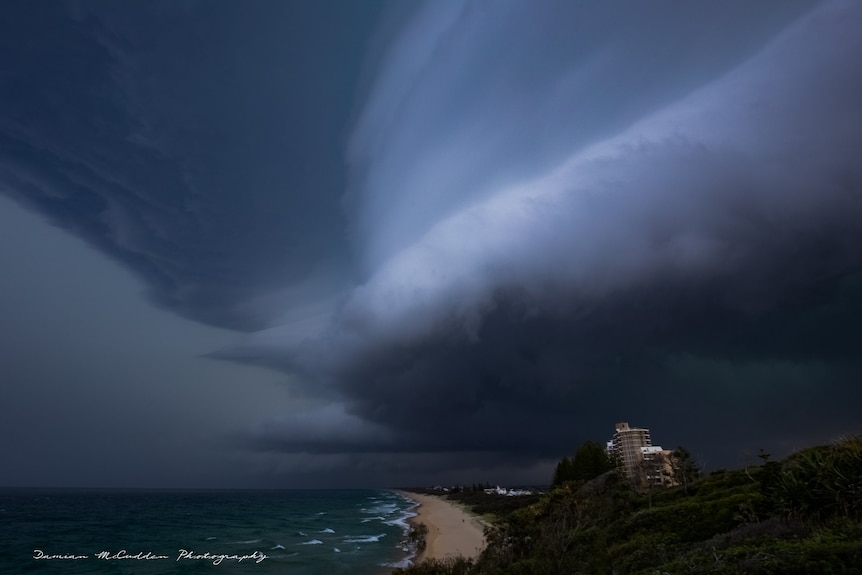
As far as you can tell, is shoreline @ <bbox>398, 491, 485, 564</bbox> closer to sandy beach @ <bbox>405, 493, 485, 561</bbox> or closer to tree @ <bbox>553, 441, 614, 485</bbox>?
sandy beach @ <bbox>405, 493, 485, 561</bbox>

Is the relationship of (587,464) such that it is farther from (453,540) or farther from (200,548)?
(200,548)

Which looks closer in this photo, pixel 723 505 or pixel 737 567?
pixel 737 567

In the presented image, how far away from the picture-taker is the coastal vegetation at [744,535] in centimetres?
1002

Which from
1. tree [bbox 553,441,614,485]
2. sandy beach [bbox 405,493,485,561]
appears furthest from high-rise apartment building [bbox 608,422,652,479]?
sandy beach [bbox 405,493,485,561]

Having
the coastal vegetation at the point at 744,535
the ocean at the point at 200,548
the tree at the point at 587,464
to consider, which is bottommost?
the ocean at the point at 200,548

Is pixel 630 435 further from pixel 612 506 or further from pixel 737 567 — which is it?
pixel 737 567

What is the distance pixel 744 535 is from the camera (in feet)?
46.8

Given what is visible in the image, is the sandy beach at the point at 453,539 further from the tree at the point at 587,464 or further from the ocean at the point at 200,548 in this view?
the tree at the point at 587,464

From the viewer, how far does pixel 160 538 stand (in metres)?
73.0

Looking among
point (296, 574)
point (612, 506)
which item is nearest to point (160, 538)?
point (296, 574)

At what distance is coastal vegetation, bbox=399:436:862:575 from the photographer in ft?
32.9

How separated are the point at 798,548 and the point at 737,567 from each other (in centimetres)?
141

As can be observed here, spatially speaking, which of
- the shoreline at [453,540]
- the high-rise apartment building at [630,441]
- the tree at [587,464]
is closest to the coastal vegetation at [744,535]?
the shoreline at [453,540]

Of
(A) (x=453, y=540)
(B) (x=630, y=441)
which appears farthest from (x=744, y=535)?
(B) (x=630, y=441)
